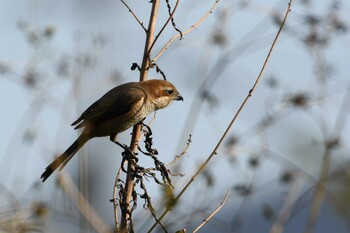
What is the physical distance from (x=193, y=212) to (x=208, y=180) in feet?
2.28

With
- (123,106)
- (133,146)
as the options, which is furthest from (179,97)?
(133,146)

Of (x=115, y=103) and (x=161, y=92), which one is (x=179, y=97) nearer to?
(x=161, y=92)

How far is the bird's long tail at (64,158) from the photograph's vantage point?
170 inches

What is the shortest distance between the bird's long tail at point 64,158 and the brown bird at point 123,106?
0.19 meters

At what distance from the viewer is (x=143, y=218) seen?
391 centimetres

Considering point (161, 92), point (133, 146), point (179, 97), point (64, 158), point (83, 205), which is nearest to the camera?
point (83, 205)

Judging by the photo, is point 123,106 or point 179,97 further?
point 179,97

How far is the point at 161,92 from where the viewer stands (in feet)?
17.6

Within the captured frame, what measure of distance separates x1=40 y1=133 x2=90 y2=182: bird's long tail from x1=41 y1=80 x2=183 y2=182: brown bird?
185 millimetres

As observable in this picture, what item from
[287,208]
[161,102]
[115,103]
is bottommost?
[287,208]

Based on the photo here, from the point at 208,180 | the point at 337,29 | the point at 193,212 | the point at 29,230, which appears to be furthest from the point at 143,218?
the point at 337,29

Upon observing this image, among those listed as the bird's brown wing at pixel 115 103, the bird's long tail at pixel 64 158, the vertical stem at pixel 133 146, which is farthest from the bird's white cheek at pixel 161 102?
the vertical stem at pixel 133 146

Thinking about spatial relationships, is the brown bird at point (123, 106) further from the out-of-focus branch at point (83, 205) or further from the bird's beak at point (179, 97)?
the out-of-focus branch at point (83, 205)

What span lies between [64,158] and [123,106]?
815 millimetres
